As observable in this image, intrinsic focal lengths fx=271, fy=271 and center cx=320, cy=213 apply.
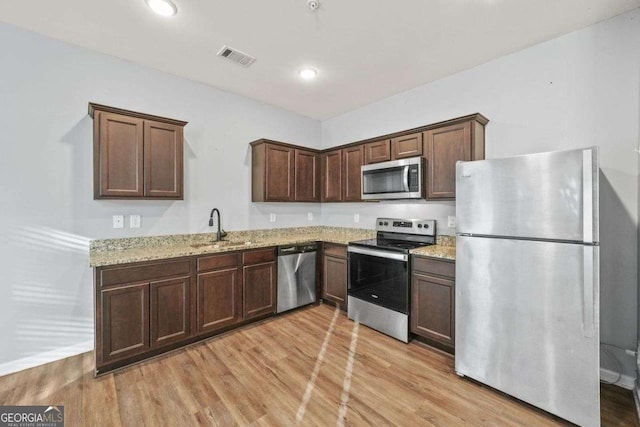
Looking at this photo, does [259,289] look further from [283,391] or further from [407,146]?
[407,146]

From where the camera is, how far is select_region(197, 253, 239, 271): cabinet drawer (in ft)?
9.12

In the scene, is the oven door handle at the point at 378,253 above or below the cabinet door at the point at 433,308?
above

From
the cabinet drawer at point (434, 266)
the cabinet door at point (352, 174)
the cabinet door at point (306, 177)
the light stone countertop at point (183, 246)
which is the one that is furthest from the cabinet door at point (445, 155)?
the cabinet door at point (306, 177)

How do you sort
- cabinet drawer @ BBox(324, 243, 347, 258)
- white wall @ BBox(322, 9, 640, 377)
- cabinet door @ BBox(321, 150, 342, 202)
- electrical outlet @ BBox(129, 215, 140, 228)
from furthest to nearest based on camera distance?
cabinet door @ BBox(321, 150, 342, 202), cabinet drawer @ BBox(324, 243, 347, 258), electrical outlet @ BBox(129, 215, 140, 228), white wall @ BBox(322, 9, 640, 377)

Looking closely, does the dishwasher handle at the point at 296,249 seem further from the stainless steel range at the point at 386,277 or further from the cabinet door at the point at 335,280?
the stainless steel range at the point at 386,277

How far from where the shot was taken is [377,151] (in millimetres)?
3518

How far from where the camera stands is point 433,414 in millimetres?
1851

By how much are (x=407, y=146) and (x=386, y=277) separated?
5.07 feet

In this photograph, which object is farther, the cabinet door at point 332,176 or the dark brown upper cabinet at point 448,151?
the cabinet door at point 332,176

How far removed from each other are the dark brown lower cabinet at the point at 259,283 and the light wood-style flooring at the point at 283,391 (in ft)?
1.54

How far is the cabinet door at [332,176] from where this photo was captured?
404 cm

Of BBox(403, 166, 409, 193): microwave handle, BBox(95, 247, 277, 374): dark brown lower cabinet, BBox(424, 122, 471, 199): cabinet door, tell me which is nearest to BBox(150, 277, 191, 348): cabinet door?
BBox(95, 247, 277, 374): dark brown lower cabinet

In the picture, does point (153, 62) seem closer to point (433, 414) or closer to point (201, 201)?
point (201, 201)

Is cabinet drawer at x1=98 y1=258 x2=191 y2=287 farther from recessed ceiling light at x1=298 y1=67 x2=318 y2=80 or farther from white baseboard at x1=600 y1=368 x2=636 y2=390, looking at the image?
white baseboard at x1=600 y1=368 x2=636 y2=390
